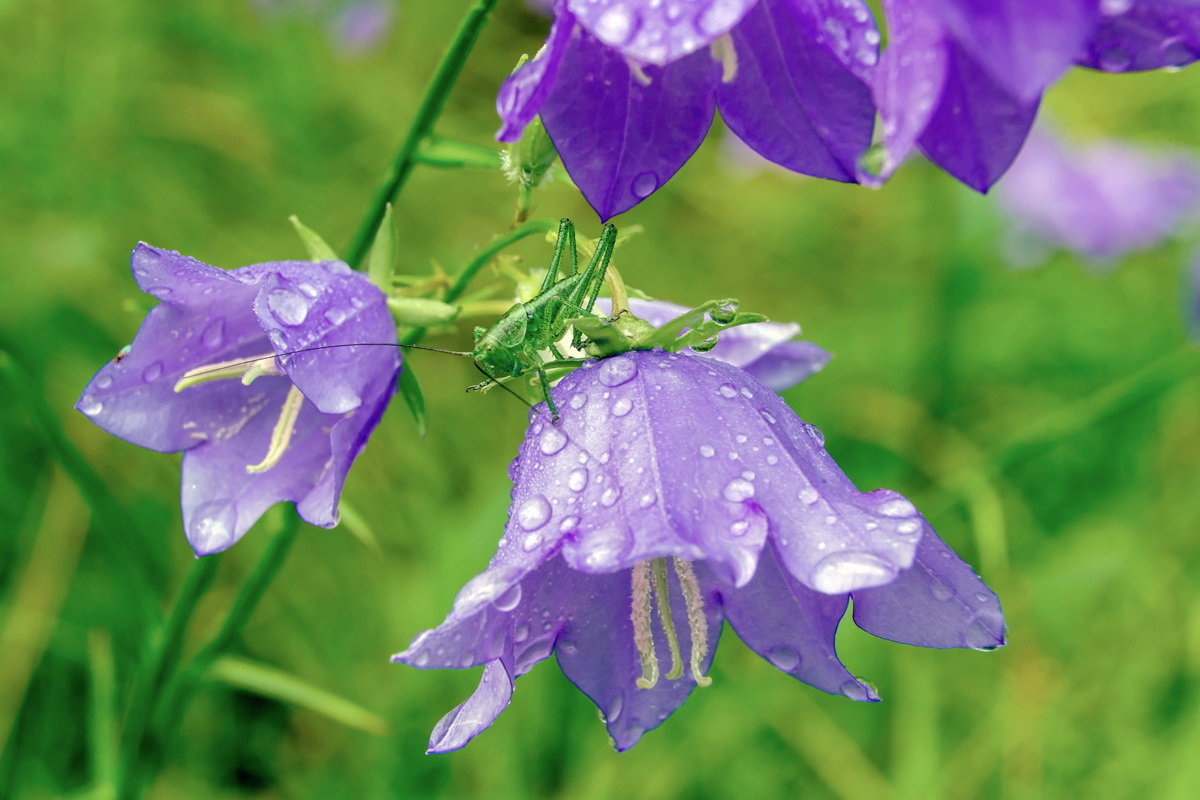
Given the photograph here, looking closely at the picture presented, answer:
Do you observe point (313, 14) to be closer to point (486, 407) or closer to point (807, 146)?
point (486, 407)

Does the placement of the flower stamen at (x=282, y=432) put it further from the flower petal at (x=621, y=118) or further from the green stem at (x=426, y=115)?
the flower petal at (x=621, y=118)

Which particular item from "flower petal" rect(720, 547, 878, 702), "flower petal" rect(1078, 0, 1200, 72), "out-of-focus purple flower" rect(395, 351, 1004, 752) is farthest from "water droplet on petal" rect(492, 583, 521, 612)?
"flower petal" rect(1078, 0, 1200, 72)

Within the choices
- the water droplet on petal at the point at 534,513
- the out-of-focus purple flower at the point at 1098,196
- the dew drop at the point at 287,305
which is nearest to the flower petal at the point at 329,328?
the dew drop at the point at 287,305

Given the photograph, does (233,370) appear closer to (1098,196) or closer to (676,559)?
(676,559)

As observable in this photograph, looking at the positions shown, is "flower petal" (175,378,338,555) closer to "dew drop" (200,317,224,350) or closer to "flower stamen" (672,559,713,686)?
"dew drop" (200,317,224,350)

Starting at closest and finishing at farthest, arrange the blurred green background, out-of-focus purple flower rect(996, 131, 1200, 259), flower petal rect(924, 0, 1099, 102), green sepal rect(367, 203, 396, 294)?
flower petal rect(924, 0, 1099, 102), green sepal rect(367, 203, 396, 294), the blurred green background, out-of-focus purple flower rect(996, 131, 1200, 259)

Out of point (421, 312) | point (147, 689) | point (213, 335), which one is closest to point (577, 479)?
point (421, 312)
